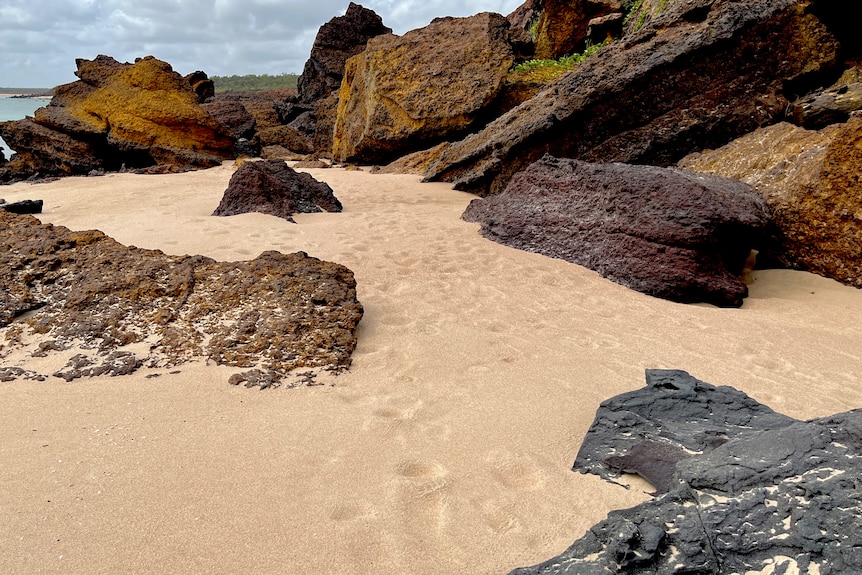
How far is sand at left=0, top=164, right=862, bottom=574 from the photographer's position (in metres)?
1.81

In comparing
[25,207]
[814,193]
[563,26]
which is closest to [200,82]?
[563,26]

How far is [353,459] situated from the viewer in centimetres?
226

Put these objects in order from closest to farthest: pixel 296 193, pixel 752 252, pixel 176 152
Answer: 1. pixel 752 252
2. pixel 296 193
3. pixel 176 152

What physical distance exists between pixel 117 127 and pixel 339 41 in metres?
10.2

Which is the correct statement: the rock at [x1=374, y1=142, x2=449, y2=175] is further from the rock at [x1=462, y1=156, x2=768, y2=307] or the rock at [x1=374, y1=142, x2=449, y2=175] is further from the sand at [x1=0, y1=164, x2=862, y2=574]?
the sand at [x1=0, y1=164, x2=862, y2=574]

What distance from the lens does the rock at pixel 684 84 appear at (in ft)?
21.7

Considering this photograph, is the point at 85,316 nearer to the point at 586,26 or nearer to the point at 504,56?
the point at 504,56

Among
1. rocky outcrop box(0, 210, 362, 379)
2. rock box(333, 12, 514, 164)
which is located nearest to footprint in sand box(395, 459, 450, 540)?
rocky outcrop box(0, 210, 362, 379)

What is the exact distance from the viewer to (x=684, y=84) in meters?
6.89

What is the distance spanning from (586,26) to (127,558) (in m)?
16.0

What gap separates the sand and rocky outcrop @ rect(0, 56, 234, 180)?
9.59m

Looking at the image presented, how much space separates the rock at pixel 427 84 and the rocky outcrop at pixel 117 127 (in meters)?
3.75

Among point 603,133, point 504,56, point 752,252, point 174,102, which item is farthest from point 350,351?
point 174,102

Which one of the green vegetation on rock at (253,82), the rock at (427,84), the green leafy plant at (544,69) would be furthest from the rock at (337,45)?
the green vegetation on rock at (253,82)
